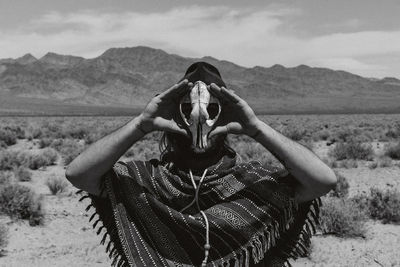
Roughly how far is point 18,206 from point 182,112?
665cm

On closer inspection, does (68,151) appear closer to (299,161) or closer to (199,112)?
(199,112)

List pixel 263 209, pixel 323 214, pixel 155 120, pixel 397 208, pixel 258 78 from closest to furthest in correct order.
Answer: pixel 155 120
pixel 263 209
pixel 323 214
pixel 397 208
pixel 258 78

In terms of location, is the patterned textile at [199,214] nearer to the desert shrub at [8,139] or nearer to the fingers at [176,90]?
the fingers at [176,90]

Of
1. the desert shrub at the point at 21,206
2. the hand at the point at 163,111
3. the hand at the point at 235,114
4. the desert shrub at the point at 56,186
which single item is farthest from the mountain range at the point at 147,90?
the hand at the point at 235,114

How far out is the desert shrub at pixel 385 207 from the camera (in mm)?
9062

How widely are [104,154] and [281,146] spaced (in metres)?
1.01

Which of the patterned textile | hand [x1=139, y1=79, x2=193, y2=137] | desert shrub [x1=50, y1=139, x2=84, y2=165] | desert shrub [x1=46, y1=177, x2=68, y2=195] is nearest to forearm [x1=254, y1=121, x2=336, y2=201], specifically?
the patterned textile

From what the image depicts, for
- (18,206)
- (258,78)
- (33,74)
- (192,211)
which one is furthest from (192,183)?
(258,78)

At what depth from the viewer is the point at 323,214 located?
8.60 meters

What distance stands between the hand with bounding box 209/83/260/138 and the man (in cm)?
2

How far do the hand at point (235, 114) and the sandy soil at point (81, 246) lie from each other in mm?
4429

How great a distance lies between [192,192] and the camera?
3303mm

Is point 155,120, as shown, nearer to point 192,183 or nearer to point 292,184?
point 192,183

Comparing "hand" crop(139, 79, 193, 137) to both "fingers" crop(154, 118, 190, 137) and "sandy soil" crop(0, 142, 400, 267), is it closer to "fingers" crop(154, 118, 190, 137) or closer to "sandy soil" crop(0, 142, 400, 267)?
"fingers" crop(154, 118, 190, 137)
